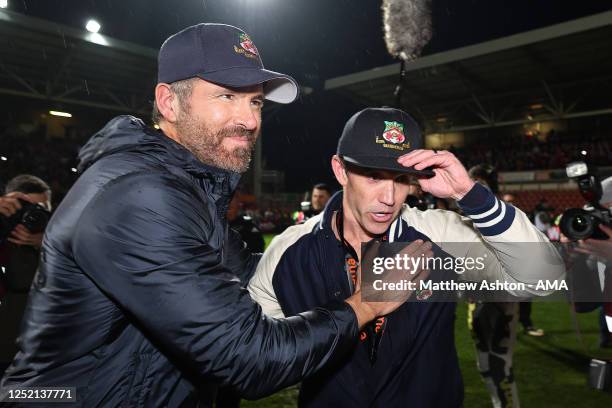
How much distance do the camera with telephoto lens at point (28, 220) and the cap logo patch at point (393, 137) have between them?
2.50 metres

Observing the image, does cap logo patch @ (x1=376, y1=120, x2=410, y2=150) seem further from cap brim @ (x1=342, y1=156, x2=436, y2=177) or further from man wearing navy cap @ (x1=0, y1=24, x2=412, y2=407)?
man wearing navy cap @ (x1=0, y1=24, x2=412, y2=407)

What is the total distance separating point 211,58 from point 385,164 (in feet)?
2.54

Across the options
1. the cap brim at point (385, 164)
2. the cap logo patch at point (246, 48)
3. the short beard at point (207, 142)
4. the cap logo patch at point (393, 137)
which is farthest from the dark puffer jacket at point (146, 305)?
the cap logo patch at point (393, 137)

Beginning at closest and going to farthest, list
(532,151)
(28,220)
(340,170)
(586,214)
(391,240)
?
(391,240)
(340,170)
(586,214)
(28,220)
(532,151)

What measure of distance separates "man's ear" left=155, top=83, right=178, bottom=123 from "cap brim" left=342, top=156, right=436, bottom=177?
729mm

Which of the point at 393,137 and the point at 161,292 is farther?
the point at 393,137

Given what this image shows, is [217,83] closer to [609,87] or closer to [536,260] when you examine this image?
[536,260]

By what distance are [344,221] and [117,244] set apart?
113cm

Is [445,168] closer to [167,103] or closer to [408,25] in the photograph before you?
[167,103]

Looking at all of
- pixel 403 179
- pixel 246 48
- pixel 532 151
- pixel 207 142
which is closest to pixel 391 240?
pixel 403 179

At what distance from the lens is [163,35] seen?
24594mm

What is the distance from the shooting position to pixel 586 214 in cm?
242

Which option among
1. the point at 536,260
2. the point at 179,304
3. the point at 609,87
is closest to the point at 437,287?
the point at 536,260

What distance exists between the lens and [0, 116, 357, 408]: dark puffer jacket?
4.01ft
